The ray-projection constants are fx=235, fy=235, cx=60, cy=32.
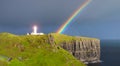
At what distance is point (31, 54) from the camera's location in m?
170

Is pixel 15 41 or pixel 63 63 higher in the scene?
pixel 15 41

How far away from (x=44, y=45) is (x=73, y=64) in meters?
36.8

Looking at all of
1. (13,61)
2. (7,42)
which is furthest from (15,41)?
(13,61)

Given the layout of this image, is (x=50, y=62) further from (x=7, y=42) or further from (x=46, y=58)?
(x=7, y=42)

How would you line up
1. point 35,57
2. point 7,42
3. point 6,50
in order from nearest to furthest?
point 35,57
point 6,50
point 7,42

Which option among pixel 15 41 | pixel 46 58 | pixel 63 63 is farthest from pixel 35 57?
pixel 15 41

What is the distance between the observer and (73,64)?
6501 inches

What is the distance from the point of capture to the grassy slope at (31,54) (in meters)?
152

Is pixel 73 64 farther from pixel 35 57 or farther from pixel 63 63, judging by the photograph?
pixel 35 57

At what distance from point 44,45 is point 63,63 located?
37.9m

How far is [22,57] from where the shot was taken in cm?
16500

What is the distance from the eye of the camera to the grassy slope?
15150cm

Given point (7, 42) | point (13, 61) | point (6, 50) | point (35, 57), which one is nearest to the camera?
point (13, 61)

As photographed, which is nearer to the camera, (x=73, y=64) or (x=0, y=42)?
(x=73, y=64)
